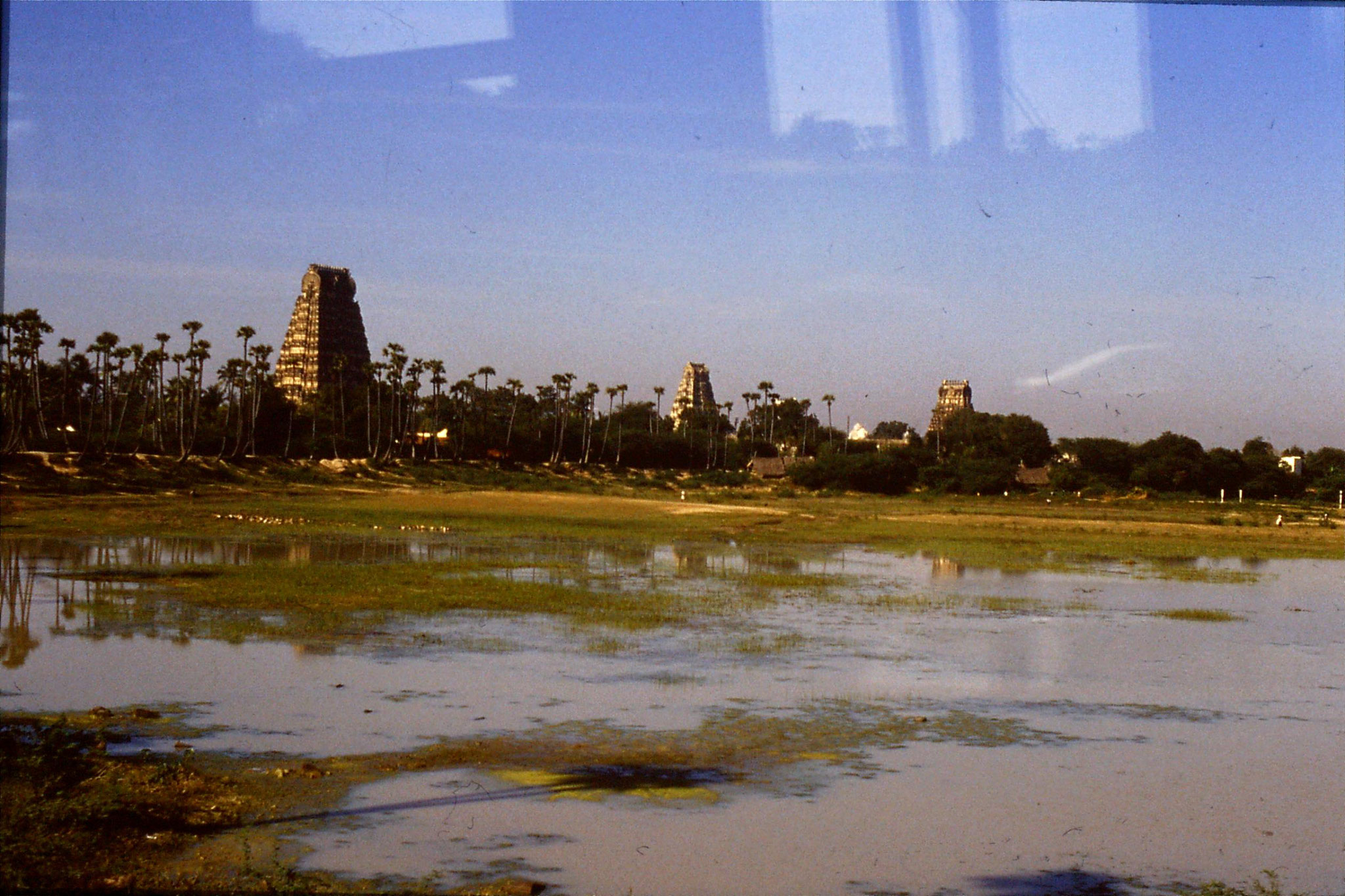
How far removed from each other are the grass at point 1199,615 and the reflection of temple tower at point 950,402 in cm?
7007

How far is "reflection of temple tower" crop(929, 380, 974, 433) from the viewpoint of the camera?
98.1 metres

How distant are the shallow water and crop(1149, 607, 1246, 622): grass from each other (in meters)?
0.35

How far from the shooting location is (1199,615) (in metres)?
21.4

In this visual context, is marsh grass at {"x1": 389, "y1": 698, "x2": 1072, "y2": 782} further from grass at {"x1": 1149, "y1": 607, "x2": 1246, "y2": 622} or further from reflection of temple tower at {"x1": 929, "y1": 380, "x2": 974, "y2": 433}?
reflection of temple tower at {"x1": 929, "y1": 380, "x2": 974, "y2": 433}

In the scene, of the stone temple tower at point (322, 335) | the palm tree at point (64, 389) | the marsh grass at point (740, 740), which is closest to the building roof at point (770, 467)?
the stone temple tower at point (322, 335)

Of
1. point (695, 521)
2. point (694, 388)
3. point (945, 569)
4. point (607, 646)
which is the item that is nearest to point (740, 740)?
point (607, 646)

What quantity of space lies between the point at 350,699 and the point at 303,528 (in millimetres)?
23030

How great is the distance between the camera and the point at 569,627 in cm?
1731

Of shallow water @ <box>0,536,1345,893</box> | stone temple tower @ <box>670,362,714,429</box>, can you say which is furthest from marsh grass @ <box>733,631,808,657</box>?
stone temple tower @ <box>670,362,714,429</box>

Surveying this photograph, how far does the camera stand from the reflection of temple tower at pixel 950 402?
98.1m

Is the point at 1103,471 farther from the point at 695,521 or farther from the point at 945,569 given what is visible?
the point at 945,569

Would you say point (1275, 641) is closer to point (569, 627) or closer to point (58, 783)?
point (569, 627)

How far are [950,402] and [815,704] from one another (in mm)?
100491

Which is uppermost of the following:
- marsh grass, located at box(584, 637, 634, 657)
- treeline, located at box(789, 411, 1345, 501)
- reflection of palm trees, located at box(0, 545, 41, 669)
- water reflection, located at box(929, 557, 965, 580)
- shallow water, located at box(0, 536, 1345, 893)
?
treeline, located at box(789, 411, 1345, 501)
